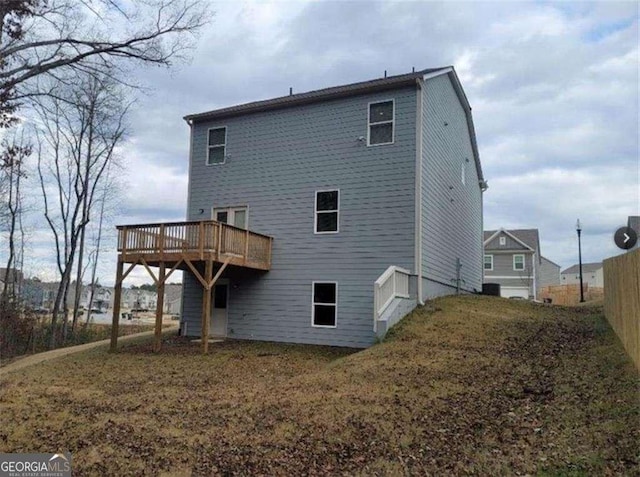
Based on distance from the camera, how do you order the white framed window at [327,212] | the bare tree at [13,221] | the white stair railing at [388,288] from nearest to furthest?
the white stair railing at [388,288] < the white framed window at [327,212] < the bare tree at [13,221]

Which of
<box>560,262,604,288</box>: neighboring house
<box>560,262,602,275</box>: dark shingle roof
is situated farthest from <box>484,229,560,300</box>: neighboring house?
<box>560,262,602,275</box>: dark shingle roof

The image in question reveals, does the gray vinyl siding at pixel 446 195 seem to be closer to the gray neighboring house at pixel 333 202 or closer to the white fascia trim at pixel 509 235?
the gray neighboring house at pixel 333 202

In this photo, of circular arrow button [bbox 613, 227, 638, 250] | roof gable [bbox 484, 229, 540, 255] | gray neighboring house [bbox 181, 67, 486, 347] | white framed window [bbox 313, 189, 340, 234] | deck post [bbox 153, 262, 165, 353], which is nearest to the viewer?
circular arrow button [bbox 613, 227, 638, 250]

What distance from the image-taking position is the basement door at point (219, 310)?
14703 mm

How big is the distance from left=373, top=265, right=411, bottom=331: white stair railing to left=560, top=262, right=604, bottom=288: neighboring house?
4850 centimetres

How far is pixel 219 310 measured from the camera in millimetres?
14875

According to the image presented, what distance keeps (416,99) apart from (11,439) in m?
11.2

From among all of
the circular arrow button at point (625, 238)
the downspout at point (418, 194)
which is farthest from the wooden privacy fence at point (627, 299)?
the downspout at point (418, 194)

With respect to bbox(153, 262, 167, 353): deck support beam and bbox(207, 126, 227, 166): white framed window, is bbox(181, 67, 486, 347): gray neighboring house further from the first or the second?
bbox(153, 262, 167, 353): deck support beam

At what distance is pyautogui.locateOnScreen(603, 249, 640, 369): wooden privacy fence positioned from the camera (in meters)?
5.97

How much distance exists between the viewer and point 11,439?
18.2 feet

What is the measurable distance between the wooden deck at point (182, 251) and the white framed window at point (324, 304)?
194 centimetres

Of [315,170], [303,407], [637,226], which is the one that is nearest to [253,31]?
[315,170]

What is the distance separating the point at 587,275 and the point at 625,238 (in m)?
57.1
